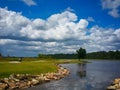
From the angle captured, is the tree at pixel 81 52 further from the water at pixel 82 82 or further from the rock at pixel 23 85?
the rock at pixel 23 85

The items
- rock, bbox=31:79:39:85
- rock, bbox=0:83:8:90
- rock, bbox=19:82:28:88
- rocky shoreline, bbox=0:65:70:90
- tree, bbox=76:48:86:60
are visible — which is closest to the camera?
rock, bbox=0:83:8:90

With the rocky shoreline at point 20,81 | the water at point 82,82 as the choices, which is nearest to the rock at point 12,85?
the rocky shoreline at point 20,81

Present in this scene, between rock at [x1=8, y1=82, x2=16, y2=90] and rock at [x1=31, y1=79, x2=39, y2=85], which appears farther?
rock at [x1=31, y1=79, x2=39, y2=85]

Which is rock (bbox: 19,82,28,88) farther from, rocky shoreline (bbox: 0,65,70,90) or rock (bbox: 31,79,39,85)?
rock (bbox: 31,79,39,85)

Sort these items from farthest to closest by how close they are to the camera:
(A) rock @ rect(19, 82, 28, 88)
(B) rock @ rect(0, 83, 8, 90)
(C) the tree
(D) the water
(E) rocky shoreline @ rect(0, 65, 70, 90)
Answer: (C) the tree
(D) the water
(A) rock @ rect(19, 82, 28, 88)
(E) rocky shoreline @ rect(0, 65, 70, 90)
(B) rock @ rect(0, 83, 8, 90)

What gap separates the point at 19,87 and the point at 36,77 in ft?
29.1

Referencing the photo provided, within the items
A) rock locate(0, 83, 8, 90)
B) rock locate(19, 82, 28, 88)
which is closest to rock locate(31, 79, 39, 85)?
rock locate(19, 82, 28, 88)

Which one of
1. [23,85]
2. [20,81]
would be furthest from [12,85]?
[20,81]

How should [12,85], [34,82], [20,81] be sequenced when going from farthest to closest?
[34,82] < [20,81] < [12,85]

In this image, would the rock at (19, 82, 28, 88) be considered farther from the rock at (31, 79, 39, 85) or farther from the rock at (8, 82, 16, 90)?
the rock at (31, 79, 39, 85)

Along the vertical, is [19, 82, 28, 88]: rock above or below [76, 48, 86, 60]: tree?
below

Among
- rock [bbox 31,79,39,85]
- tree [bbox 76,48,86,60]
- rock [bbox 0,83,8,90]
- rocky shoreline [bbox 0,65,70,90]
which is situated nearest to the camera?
rock [bbox 0,83,8,90]

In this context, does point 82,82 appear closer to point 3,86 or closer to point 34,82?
point 34,82

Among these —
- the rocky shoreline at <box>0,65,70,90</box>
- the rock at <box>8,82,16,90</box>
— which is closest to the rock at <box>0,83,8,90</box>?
the rocky shoreline at <box>0,65,70,90</box>
